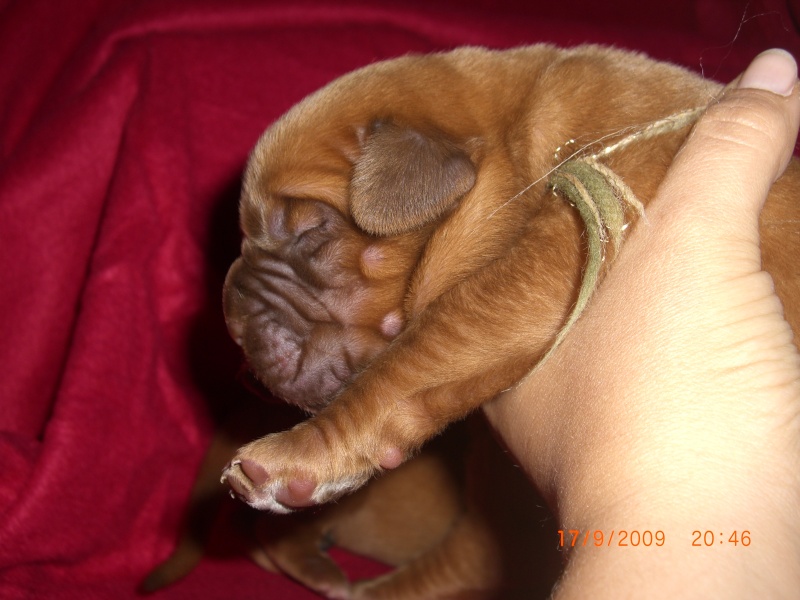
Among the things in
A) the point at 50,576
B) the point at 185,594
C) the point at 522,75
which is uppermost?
the point at 522,75

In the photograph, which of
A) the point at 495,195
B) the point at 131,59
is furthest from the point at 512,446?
the point at 131,59

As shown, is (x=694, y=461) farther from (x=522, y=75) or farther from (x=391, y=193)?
(x=522, y=75)

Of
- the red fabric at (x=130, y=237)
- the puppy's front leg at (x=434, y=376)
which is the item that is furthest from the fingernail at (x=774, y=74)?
the red fabric at (x=130, y=237)

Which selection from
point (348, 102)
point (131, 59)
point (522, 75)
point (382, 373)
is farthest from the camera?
point (131, 59)

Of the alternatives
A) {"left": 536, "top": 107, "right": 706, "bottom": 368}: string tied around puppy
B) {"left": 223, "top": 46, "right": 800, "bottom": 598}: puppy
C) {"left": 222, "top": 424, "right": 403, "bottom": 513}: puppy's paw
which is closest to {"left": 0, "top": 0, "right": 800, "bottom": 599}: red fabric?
{"left": 223, "top": 46, "right": 800, "bottom": 598}: puppy

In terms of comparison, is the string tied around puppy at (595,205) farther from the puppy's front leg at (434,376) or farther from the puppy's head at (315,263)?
the puppy's head at (315,263)
